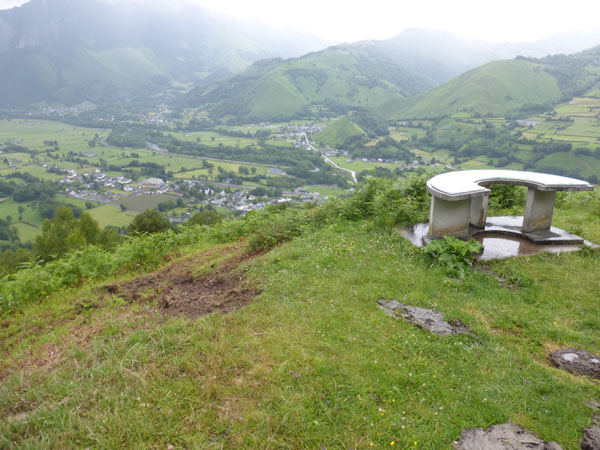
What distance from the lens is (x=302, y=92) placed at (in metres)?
170

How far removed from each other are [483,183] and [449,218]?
178 centimetres

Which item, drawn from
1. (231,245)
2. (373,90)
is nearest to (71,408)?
(231,245)

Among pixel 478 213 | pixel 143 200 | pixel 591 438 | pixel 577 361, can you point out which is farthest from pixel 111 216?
pixel 591 438

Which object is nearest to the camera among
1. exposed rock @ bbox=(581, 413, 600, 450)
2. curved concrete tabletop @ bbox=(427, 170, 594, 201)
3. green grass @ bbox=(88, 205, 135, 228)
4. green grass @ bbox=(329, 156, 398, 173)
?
exposed rock @ bbox=(581, 413, 600, 450)

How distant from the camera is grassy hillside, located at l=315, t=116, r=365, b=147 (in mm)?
97062

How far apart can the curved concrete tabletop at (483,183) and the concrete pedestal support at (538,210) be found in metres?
0.35

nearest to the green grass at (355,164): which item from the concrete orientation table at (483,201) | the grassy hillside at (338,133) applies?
the grassy hillside at (338,133)

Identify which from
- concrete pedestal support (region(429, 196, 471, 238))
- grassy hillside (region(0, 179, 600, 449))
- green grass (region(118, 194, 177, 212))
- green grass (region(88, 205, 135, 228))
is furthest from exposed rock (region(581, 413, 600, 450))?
green grass (region(118, 194, 177, 212))

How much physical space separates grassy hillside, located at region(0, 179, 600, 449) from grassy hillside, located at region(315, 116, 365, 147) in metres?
89.8

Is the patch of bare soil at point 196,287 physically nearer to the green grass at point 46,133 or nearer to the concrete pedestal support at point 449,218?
the concrete pedestal support at point 449,218

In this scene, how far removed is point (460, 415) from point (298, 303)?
10.1 feet

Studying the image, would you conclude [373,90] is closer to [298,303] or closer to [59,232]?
[59,232]

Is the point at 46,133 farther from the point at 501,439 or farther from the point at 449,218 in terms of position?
the point at 501,439

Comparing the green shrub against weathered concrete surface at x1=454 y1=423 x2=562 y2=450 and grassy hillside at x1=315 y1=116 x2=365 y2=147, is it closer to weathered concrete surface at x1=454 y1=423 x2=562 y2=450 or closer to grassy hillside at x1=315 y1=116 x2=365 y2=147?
weathered concrete surface at x1=454 y1=423 x2=562 y2=450
